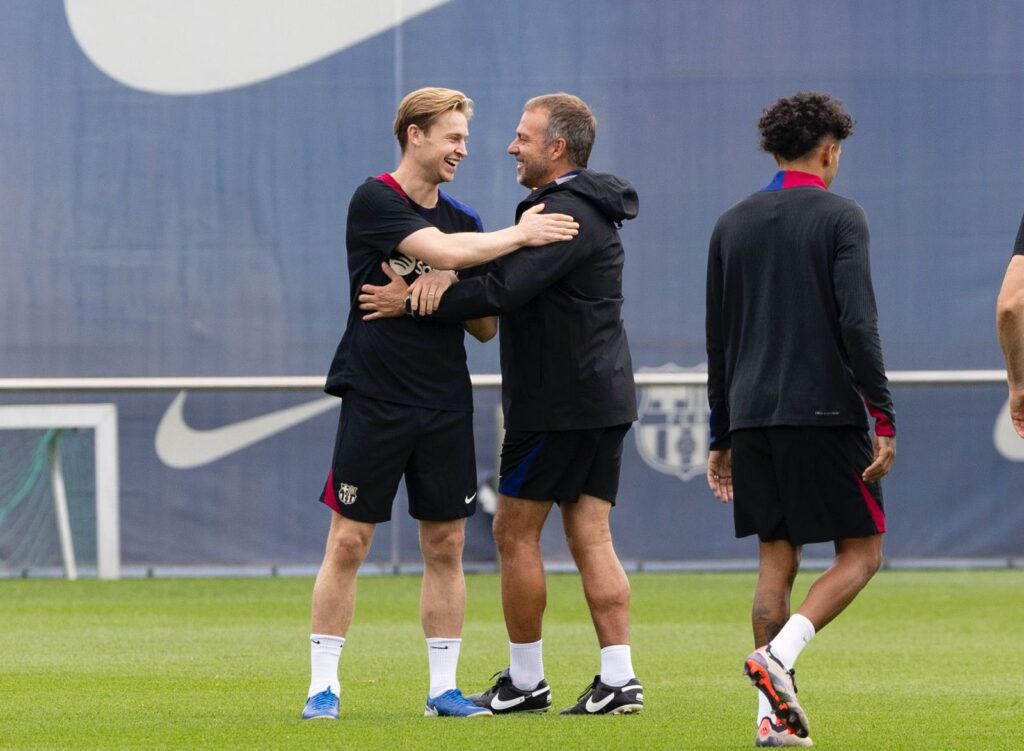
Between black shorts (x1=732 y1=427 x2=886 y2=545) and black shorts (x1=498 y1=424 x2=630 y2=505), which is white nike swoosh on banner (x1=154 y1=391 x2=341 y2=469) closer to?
black shorts (x1=498 y1=424 x2=630 y2=505)

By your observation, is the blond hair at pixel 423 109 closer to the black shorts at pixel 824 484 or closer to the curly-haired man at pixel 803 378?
the curly-haired man at pixel 803 378

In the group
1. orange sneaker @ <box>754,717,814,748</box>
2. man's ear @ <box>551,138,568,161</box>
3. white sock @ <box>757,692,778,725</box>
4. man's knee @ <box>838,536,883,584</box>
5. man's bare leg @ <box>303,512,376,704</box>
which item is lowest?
orange sneaker @ <box>754,717,814,748</box>

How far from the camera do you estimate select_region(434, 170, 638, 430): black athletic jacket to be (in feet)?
14.3

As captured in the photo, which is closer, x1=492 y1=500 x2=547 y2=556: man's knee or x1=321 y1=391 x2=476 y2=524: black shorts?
x1=321 y1=391 x2=476 y2=524: black shorts

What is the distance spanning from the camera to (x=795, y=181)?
394 centimetres

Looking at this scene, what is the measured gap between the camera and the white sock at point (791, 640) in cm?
370

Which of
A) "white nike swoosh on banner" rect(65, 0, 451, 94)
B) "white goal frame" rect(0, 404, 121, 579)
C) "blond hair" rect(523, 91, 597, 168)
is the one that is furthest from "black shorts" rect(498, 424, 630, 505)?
"white nike swoosh on banner" rect(65, 0, 451, 94)

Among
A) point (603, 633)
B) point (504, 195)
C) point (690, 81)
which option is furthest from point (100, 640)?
point (690, 81)

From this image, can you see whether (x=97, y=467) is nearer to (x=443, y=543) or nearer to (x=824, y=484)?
(x=443, y=543)

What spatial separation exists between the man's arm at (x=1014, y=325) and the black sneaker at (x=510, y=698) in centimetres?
136

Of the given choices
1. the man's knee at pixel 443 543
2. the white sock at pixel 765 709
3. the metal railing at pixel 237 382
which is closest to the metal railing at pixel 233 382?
the metal railing at pixel 237 382

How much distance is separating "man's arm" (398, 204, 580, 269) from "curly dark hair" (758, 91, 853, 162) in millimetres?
581

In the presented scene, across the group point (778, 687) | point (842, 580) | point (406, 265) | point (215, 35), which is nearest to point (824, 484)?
point (842, 580)

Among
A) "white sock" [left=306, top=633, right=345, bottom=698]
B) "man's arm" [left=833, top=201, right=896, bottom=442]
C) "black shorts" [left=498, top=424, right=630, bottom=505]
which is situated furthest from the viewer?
"black shorts" [left=498, top=424, right=630, bottom=505]
